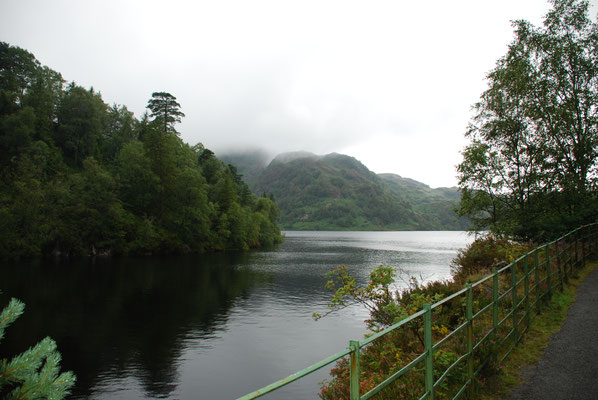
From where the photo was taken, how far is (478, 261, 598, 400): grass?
693cm

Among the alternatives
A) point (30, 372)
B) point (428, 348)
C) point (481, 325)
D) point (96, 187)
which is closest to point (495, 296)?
point (481, 325)

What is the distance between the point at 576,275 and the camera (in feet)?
52.1

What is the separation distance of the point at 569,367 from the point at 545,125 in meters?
21.9

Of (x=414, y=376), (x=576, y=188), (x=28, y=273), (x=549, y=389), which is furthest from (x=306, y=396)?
(x=28, y=273)

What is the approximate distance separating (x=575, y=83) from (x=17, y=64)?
13925cm

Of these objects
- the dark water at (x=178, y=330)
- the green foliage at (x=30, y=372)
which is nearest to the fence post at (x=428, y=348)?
the green foliage at (x=30, y=372)

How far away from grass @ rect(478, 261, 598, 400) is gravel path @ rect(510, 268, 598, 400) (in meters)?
0.14

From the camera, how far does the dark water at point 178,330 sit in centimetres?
1614

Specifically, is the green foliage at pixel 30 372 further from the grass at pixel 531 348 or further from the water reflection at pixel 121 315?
the water reflection at pixel 121 315

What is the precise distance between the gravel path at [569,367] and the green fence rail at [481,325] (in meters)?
0.69

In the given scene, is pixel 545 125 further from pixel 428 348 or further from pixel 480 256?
pixel 428 348

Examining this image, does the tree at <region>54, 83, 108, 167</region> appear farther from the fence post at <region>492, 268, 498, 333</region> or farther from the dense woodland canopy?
the fence post at <region>492, 268, 498, 333</region>

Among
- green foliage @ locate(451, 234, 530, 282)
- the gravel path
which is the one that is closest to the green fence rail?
the gravel path

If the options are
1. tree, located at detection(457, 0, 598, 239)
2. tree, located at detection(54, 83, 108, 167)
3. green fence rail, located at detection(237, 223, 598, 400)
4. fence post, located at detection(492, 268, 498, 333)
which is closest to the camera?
green fence rail, located at detection(237, 223, 598, 400)
